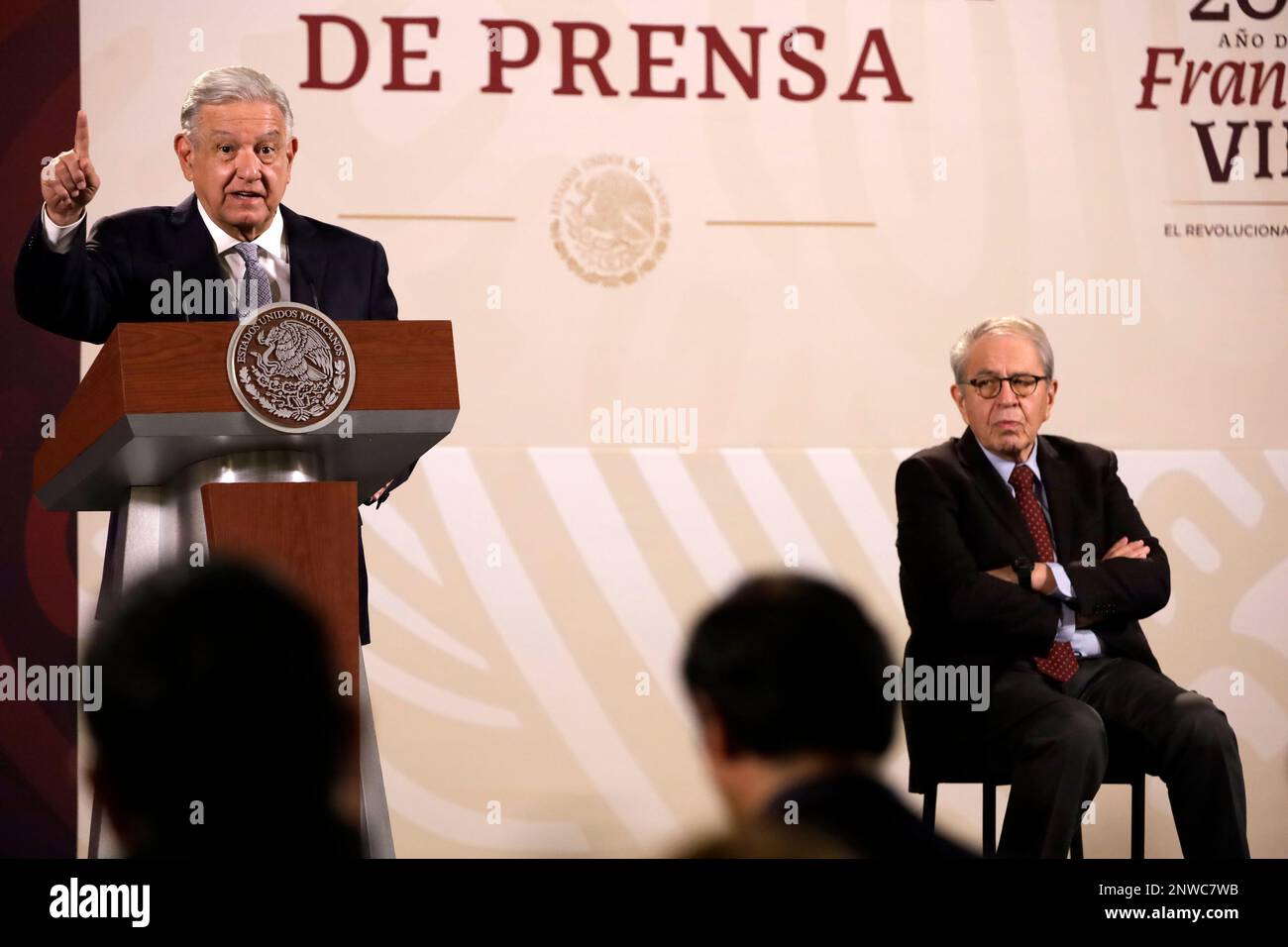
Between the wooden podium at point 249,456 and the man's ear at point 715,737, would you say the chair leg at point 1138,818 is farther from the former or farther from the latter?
the man's ear at point 715,737

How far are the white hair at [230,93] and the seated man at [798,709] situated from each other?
196 cm

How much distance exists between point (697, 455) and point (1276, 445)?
5.93 feet

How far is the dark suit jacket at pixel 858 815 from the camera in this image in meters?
1.46

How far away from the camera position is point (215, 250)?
3.41 metres

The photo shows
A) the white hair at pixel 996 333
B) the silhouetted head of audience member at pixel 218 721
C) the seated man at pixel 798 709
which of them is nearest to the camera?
the silhouetted head of audience member at pixel 218 721

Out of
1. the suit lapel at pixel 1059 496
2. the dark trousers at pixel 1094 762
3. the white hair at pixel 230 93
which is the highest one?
the white hair at pixel 230 93

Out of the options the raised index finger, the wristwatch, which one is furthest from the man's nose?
the wristwatch

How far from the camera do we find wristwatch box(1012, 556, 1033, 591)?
349 cm

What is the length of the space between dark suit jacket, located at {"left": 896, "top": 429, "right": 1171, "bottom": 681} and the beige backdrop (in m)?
0.76

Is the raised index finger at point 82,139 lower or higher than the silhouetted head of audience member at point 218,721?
higher

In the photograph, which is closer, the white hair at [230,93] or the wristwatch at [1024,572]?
the white hair at [230,93]

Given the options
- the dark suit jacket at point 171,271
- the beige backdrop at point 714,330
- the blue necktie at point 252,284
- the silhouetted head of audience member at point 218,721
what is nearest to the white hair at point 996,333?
the beige backdrop at point 714,330

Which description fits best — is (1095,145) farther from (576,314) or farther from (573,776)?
(573,776)

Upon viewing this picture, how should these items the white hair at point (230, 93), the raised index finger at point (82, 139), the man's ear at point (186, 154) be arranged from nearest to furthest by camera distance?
the raised index finger at point (82, 139) < the white hair at point (230, 93) < the man's ear at point (186, 154)
